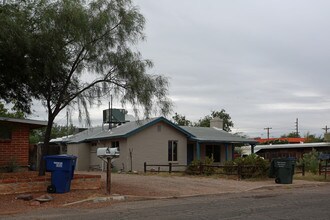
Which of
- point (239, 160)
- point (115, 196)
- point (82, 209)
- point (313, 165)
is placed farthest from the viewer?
point (313, 165)

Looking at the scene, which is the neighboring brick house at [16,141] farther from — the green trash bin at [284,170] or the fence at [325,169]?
the fence at [325,169]

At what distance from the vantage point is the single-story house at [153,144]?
92.1ft

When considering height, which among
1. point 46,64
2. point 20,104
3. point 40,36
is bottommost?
point 20,104

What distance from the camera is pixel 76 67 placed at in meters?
15.3

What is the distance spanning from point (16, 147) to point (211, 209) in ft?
36.5

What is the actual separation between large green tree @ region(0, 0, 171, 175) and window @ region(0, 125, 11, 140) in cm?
253

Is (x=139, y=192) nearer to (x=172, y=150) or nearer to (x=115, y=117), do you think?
(x=172, y=150)

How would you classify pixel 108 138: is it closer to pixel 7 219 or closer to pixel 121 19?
pixel 121 19

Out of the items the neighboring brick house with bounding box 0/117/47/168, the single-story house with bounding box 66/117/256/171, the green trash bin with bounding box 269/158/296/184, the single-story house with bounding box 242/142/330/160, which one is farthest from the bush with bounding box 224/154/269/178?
the single-story house with bounding box 242/142/330/160

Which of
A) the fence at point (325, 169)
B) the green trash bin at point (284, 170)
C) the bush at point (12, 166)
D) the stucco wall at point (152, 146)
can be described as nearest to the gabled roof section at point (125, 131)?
the stucco wall at point (152, 146)

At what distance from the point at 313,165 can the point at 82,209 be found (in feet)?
53.6

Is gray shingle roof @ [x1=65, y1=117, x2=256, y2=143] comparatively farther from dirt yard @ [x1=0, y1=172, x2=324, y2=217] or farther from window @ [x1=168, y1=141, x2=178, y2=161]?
dirt yard @ [x1=0, y1=172, x2=324, y2=217]

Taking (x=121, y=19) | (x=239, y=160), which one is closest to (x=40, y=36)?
(x=121, y=19)

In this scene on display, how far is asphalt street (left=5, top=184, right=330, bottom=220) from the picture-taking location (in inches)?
401
